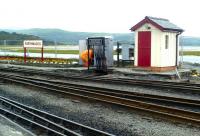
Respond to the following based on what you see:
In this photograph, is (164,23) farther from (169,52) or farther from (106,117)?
(106,117)

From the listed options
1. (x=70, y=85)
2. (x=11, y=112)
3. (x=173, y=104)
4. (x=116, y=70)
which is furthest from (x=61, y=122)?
(x=116, y=70)

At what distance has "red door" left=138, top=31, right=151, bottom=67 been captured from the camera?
87.1ft

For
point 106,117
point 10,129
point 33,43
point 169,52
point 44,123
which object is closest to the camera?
point 10,129

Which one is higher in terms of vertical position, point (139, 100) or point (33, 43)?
point (33, 43)

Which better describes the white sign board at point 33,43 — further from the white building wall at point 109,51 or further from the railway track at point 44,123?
the railway track at point 44,123

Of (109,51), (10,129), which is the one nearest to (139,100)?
(10,129)

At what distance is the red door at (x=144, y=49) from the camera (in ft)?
87.1

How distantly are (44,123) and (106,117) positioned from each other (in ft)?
6.38

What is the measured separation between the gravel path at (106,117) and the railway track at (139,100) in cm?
24

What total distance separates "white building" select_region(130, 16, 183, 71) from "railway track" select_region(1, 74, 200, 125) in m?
7.73

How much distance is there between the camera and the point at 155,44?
26172 millimetres

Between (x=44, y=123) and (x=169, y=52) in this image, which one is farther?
(x=169, y=52)

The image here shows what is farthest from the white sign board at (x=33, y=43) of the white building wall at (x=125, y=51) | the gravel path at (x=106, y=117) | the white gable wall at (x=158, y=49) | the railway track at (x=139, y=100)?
the gravel path at (x=106, y=117)

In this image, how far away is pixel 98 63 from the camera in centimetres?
2716
